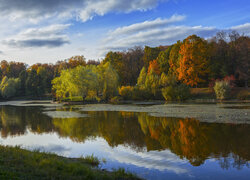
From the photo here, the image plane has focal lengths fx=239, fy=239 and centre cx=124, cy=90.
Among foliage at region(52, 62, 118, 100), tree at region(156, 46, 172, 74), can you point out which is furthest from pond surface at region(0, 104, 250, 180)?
tree at region(156, 46, 172, 74)

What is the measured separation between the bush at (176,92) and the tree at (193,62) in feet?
12.6

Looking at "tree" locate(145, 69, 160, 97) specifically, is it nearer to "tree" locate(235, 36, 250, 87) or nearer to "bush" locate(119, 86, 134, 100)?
"bush" locate(119, 86, 134, 100)

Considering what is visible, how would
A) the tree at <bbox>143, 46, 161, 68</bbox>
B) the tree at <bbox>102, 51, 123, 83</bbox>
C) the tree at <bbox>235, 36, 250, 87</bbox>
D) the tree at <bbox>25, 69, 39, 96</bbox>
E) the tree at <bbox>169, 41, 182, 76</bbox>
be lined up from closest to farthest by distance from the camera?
the tree at <bbox>235, 36, 250, 87</bbox>
the tree at <bbox>169, 41, 182, 76</bbox>
the tree at <bbox>143, 46, 161, 68</bbox>
the tree at <bbox>102, 51, 123, 83</bbox>
the tree at <bbox>25, 69, 39, 96</bbox>

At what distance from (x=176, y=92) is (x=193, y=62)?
8.75m

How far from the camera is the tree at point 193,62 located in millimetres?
51547

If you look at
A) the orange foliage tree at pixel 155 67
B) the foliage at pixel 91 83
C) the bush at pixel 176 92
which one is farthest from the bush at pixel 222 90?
the foliage at pixel 91 83

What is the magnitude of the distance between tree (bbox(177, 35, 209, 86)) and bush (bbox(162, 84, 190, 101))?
383cm

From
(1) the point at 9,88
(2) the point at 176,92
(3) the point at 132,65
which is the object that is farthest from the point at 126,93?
(1) the point at 9,88

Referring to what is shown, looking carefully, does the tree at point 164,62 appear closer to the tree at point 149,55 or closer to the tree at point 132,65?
the tree at point 149,55

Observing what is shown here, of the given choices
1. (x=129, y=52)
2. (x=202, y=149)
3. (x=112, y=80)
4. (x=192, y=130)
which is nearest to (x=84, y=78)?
(x=112, y=80)

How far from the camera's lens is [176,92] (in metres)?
48.3

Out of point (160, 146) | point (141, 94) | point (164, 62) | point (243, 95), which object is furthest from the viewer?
point (164, 62)

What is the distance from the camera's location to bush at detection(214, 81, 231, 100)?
44281mm

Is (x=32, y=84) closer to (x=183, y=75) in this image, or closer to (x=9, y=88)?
(x=9, y=88)
